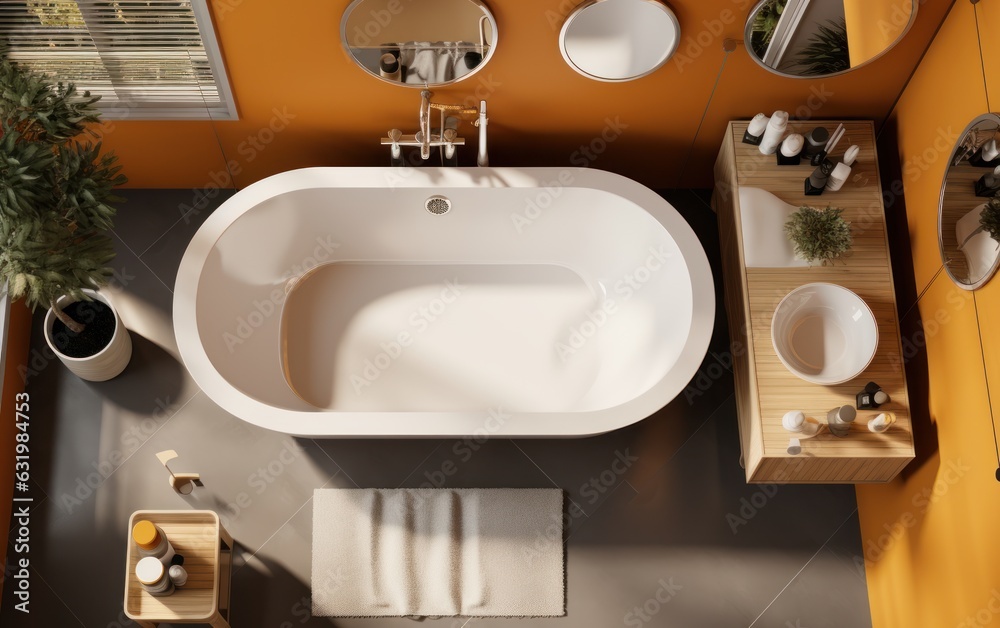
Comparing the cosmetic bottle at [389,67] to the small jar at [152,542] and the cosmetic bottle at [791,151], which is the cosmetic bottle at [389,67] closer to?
the cosmetic bottle at [791,151]

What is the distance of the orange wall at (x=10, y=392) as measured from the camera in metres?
2.47

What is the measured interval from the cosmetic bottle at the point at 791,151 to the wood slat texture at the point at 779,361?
0.7 inches

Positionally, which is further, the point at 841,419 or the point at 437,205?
the point at 437,205

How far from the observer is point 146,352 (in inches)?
107

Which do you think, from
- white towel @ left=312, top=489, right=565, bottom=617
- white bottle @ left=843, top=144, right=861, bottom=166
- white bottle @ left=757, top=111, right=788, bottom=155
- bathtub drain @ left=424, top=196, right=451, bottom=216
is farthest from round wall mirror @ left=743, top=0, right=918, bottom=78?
white towel @ left=312, top=489, right=565, bottom=617

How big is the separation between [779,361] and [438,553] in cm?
125

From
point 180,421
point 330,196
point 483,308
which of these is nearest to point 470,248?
point 483,308

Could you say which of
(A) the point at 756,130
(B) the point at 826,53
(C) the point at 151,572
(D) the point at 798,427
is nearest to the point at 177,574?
(C) the point at 151,572

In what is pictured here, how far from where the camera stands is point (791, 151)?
7.78ft

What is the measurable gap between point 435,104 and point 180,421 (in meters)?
1.40

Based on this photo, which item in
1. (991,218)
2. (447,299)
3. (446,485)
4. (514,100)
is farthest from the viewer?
(447,299)

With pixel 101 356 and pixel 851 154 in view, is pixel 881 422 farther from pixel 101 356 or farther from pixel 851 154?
pixel 101 356

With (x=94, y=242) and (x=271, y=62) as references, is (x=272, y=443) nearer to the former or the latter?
(x=94, y=242)

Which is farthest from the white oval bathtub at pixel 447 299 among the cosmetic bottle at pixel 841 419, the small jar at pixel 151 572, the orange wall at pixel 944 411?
the orange wall at pixel 944 411
